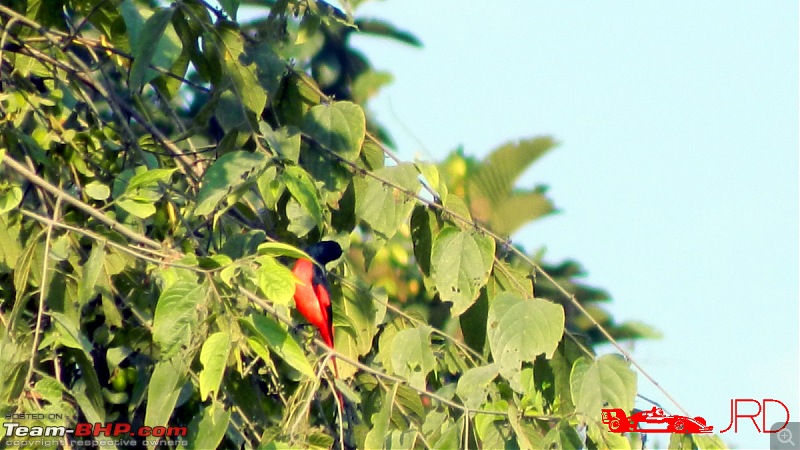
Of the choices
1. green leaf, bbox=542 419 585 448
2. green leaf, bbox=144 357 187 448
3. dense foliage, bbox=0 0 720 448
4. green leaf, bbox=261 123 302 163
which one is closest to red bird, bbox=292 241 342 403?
dense foliage, bbox=0 0 720 448

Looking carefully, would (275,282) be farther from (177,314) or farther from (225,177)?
(225,177)

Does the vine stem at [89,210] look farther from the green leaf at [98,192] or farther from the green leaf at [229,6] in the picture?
the green leaf at [229,6]

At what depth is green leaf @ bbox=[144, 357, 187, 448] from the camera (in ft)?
6.99

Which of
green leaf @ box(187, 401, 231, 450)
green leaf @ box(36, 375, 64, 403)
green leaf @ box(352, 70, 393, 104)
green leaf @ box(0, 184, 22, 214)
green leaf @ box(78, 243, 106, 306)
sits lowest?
green leaf @ box(187, 401, 231, 450)

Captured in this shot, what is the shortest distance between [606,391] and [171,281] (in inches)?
37.4

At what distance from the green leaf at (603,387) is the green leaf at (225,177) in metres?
0.85

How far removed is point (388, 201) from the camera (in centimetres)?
252

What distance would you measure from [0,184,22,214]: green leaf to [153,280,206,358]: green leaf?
0.69 meters

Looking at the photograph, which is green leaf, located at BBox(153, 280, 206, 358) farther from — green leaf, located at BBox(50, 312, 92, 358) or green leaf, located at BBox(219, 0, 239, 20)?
green leaf, located at BBox(219, 0, 239, 20)

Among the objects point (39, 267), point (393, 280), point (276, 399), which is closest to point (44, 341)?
point (39, 267)

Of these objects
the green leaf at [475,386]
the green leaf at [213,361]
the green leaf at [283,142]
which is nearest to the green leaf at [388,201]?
the green leaf at [283,142]

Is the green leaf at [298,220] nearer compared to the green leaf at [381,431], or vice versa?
the green leaf at [381,431]

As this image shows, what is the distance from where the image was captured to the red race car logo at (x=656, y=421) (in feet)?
7.35

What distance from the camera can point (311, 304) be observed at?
343cm
